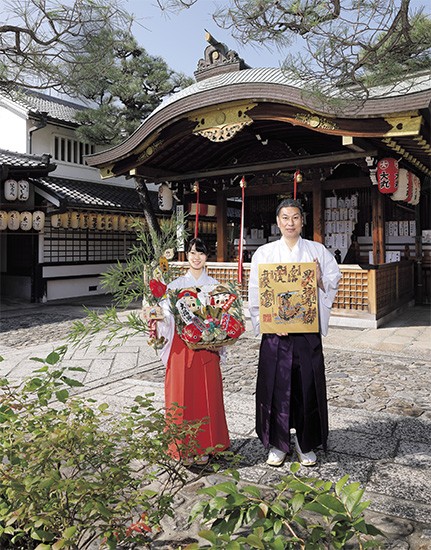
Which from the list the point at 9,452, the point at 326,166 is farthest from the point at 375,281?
the point at 9,452

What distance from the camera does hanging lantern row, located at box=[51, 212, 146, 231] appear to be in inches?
561

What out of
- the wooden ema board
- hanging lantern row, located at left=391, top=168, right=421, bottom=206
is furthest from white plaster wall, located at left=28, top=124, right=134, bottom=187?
the wooden ema board

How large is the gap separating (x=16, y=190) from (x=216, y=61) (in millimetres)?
6969

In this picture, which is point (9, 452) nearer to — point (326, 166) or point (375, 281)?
point (375, 281)

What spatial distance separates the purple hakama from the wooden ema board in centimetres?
11

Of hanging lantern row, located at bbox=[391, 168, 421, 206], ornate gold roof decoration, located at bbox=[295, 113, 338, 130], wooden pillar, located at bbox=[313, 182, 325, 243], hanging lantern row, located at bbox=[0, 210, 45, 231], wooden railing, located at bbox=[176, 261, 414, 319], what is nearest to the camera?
ornate gold roof decoration, located at bbox=[295, 113, 338, 130]

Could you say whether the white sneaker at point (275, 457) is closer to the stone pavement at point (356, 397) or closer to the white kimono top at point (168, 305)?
the stone pavement at point (356, 397)

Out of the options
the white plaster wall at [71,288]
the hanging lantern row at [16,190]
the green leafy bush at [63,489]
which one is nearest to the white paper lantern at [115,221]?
the white plaster wall at [71,288]

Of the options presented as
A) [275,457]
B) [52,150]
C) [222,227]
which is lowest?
[275,457]

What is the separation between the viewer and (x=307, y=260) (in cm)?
345

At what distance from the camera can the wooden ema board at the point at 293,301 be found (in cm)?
338

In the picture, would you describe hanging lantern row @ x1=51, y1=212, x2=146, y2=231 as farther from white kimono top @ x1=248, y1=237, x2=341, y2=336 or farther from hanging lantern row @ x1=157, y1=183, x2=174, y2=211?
white kimono top @ x1=248, y1=237, x2=341, y2=336

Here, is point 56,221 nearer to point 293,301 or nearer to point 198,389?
point 198,389

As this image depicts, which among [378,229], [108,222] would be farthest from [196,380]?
[108,222]
